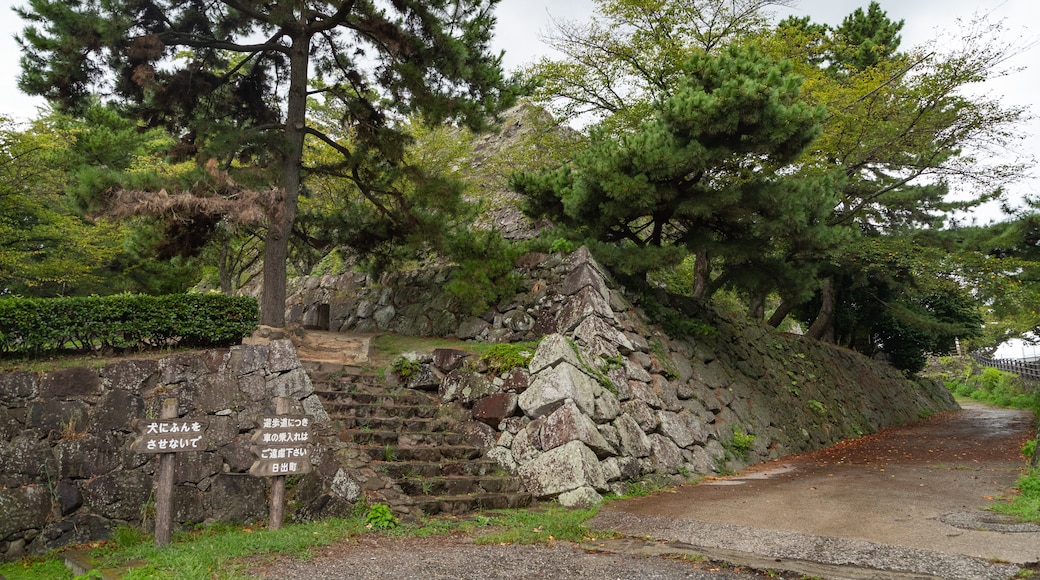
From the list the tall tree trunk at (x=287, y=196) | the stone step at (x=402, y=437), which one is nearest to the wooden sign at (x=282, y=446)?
the stone step at (x=402, y=437)

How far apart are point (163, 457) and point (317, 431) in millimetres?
1721

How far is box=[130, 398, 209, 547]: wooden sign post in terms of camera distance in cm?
563

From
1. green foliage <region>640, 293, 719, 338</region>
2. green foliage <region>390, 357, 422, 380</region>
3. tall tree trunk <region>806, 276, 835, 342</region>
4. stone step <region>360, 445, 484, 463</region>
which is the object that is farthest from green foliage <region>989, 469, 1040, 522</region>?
tall tree trunk <region>806, 276, 835, 342</region>

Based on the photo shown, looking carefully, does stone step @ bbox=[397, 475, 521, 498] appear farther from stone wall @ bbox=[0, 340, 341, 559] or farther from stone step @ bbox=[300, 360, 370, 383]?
stone step @ bbox=[300, 360, 370, 383]

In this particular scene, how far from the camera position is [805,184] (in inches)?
400

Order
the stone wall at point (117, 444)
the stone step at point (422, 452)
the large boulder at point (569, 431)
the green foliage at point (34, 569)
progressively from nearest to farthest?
the green foliage at point (34, 569), the stone wall at point (117, 444), the stone step at point (422, 452), the large boulder at point (569, 431)

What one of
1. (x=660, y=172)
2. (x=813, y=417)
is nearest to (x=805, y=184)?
(x=660, y=172)

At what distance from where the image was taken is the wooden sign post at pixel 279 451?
233 inches

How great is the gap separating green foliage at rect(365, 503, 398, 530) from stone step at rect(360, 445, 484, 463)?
43.4 inches

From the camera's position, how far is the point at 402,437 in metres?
7.83

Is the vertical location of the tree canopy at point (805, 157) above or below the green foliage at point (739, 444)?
above

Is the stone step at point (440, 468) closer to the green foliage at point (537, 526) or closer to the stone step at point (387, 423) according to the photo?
the stone step at point (387, 423)

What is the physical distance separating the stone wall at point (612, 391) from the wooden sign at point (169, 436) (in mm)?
3571

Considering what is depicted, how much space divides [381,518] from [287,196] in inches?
234
